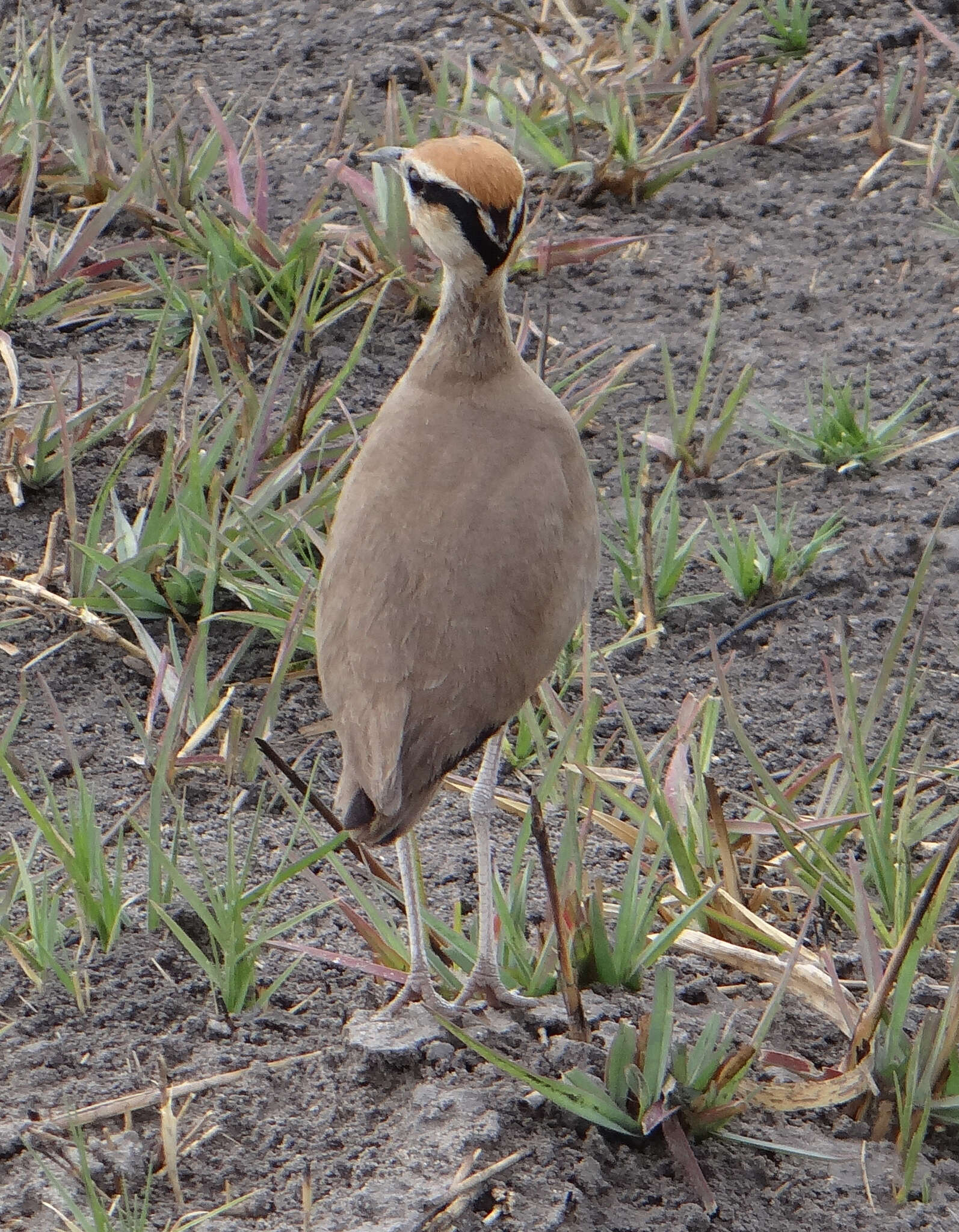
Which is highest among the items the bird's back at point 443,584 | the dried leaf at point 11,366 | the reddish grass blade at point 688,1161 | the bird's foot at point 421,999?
the bird's back at point 443,584

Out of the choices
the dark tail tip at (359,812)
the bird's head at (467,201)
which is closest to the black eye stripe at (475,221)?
the bird's head at (467,201)

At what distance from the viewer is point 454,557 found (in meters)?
2.65

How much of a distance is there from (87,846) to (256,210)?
8.19ft

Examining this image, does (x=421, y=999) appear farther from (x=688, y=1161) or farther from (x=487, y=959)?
(x=688, y=1161)

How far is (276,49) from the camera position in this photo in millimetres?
5605

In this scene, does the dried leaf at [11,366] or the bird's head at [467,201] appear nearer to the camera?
the bird's head at [467,201]

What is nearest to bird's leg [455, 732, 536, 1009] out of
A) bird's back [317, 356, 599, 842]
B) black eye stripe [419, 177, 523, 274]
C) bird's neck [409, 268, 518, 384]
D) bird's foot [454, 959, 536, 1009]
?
bird's foot [454, 959, 536, 1009]

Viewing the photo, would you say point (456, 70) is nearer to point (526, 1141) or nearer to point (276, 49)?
point (276, 49)

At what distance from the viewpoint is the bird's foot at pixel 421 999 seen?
2.60m

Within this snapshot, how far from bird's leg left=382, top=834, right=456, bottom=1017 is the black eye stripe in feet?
3.56

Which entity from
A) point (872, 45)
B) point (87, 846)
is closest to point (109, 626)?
point (87, 846)

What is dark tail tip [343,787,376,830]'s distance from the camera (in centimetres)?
251

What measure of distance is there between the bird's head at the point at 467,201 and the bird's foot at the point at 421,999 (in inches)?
51.4

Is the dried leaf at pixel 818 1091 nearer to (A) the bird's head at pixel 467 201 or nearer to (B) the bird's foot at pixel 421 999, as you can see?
(B) the bird's foot at pixel 421 999
